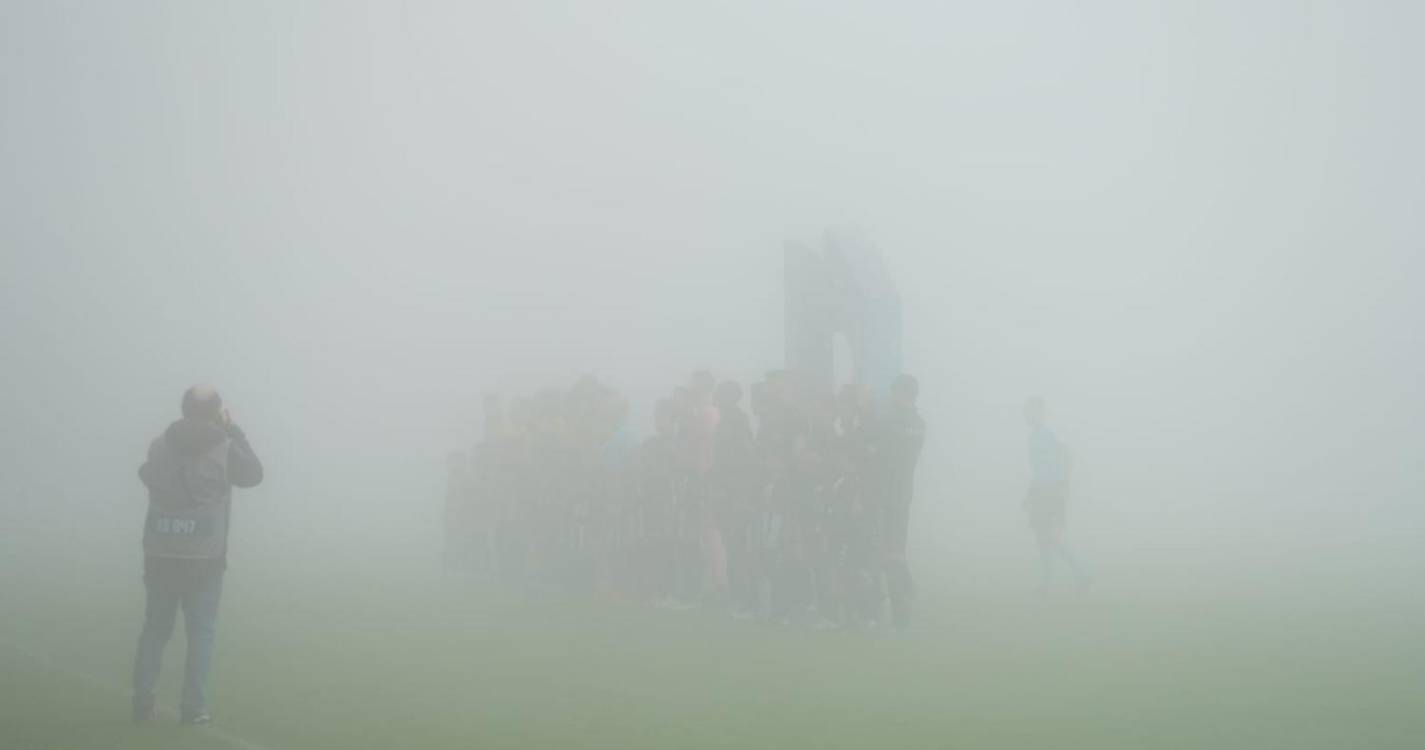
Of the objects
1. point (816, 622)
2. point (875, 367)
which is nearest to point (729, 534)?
point (816, 622)

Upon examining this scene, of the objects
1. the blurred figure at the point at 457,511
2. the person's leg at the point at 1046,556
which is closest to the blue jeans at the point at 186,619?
the person's leg at the point at 1046,556

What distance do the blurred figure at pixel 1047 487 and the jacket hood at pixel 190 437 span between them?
29.4 feet

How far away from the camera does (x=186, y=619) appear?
7992 millimetres

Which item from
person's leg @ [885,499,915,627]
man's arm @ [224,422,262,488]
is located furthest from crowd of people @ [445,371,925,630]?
man's arm @ [224,422,262,488]

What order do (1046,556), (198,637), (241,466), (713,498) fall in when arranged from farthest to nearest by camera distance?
(1046,556)
(713,498)
(241,466)
(198,637)

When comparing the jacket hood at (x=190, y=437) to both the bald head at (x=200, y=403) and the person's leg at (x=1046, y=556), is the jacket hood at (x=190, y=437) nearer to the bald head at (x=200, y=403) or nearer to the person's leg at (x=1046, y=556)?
the bald head at (x=200, y=403)

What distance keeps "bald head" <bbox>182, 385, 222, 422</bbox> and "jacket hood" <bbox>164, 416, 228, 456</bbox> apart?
4 cm

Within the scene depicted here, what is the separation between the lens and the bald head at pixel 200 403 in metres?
8.02

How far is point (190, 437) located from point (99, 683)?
2760 mm

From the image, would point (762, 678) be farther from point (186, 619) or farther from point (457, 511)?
point (457, 511)

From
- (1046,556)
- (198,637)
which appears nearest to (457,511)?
(1046,556)

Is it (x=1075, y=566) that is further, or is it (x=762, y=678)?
(x=1075, y=566)

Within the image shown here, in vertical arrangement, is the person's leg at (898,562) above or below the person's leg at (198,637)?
above

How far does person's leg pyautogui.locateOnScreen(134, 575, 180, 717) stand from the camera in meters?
7.97
